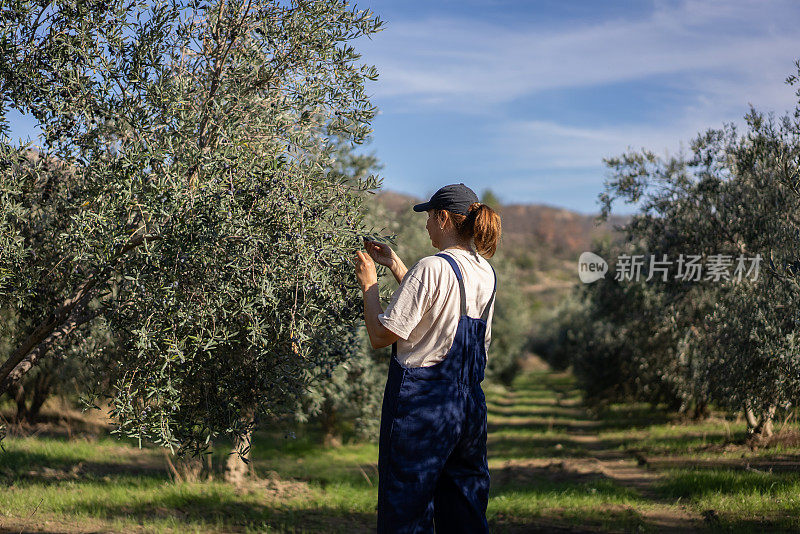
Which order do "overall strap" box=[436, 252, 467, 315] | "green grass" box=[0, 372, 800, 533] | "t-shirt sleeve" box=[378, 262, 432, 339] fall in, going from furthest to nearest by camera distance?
"green grass" box=[0, 372, 800, 533] → "overall strap" box=[436, 252, 467, 315] → "t-shirt sleeve" box=[378, 262, 432, 339]

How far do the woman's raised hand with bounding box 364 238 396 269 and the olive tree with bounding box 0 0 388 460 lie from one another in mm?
237

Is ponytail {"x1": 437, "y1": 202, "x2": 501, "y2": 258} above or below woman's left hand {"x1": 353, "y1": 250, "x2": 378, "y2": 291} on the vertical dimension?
above

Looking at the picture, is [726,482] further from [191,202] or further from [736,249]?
[191,202]

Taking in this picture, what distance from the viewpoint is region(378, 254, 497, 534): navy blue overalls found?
385cm

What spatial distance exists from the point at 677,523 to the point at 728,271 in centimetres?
611

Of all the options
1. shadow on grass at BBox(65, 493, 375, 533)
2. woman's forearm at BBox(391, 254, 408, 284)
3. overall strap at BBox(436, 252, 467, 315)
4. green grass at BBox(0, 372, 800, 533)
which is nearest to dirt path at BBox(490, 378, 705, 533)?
green grass at BBox(0, 372, 800, 533)

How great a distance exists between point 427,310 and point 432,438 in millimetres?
777

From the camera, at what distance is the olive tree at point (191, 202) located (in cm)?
476

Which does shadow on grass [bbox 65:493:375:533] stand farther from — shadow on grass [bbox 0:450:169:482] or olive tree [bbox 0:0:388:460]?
olive tree [bbox 0:0:388:460]

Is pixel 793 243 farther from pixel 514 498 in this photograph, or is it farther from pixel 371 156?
pixel 371 156

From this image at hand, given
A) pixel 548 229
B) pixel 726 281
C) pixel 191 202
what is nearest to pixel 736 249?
pixel 726 281

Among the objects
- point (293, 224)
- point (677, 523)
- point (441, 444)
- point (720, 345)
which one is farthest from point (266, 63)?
point (720, 345)

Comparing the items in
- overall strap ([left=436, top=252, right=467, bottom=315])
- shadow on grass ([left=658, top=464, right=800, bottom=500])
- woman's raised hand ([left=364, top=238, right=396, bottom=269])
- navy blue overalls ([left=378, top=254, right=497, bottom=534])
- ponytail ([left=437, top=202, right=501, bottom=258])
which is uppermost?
ponytail ([left=437, top=202, right=501, bottom=258])

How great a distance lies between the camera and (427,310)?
12.8ft
